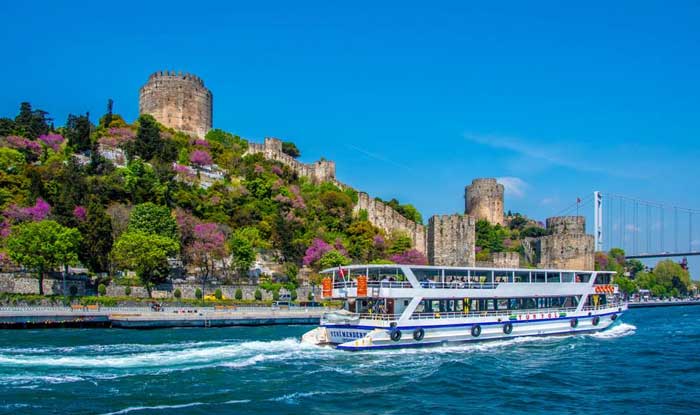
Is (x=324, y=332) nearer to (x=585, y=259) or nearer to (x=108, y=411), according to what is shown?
(x=108, y=411)

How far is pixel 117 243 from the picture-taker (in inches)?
1965

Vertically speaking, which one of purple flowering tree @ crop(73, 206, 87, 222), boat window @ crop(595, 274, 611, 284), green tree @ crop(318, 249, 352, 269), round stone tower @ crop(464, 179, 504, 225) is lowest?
boat window @ crop(595, 274, 611, 284)

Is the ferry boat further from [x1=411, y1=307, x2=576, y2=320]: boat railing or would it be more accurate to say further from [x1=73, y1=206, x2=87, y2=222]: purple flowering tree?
[x1=73, y1=206, x2=87, y2=222]: purple flowering tree

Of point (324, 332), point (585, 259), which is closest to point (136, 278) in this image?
point (324, 332)

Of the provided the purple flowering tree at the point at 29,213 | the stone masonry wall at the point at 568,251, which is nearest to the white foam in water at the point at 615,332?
the stone masonry wall at the point at 568,251

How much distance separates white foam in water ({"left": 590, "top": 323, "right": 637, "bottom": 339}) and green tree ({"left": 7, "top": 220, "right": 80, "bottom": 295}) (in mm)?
32827

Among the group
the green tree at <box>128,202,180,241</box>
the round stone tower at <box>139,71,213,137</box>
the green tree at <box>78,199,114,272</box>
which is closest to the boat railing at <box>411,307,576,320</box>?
the green tree at <box>128,202,180,241</box>

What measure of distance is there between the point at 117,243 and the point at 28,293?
6541 mm

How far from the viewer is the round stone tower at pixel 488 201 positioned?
327 feet

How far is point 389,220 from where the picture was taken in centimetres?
7662

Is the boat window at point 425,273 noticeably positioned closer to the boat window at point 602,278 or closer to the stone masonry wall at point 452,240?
the boat window at point 602,278

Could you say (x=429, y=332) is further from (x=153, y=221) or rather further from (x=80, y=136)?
(x=80, y=136)

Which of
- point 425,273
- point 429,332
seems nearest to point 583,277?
point 425,273

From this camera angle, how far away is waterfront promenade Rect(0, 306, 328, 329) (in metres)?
40.4
